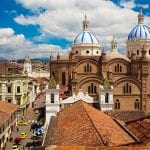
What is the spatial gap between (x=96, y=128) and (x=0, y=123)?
1948 cm

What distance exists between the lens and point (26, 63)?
134875mm

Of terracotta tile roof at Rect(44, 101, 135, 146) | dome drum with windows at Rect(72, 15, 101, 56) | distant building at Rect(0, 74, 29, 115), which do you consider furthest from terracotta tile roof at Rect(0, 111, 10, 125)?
dome drum with windows at Rect(72, 15, 101, 56)

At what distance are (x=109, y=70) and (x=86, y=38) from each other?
9.27m

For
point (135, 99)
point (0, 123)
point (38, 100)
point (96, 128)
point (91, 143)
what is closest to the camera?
point (91, 143)

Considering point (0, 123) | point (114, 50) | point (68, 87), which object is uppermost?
point (114, 50)

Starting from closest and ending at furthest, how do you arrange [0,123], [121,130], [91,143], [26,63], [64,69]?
[91,143], [121,130], [0,123], [64,69], [26,63]

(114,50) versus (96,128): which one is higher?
(114,50)

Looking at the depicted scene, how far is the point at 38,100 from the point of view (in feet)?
261

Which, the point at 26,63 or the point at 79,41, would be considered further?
the point at 26,63

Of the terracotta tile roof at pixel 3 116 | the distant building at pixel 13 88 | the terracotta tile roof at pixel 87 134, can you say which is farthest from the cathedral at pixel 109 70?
the terracotta tile roof at pixel 87 134

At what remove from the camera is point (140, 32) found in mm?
68875

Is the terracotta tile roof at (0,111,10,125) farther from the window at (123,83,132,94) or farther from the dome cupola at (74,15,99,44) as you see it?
the dome cupola at (74,15,99,44)

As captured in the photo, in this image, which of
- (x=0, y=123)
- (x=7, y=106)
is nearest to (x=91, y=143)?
(x=0, y=123)

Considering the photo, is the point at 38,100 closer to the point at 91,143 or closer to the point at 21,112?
the point at 21,112
